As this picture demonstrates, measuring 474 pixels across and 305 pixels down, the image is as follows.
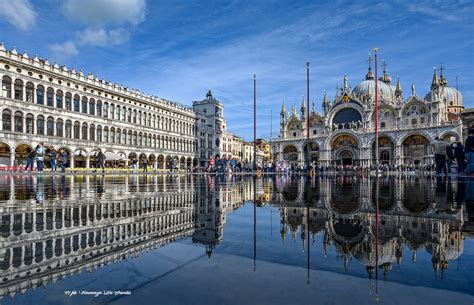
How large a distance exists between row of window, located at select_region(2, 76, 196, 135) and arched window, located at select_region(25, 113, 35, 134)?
165 centimetres

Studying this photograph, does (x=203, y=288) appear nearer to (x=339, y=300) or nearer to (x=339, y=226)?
(x=339, y=300)

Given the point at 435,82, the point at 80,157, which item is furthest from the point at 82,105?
the point at 435,82

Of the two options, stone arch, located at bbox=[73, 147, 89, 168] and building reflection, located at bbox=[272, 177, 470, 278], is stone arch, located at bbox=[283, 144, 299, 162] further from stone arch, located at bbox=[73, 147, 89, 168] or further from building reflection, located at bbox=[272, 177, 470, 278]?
building reflection, located at bbox=[272, 177, 470, 278]

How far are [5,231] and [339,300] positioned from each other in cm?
272

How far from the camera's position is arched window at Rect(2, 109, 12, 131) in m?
32.2

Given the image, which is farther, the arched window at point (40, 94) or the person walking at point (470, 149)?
the arched window at point (40, 94)

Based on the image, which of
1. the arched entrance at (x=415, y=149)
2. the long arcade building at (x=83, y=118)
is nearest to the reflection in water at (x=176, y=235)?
the long arcade building at (x=83, y=118)

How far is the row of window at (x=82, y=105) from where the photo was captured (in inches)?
1324

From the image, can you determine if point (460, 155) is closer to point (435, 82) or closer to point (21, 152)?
point (21, 152)

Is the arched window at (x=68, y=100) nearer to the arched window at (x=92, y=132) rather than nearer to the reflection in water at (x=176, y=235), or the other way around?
the arched window at (x=92, y=132)

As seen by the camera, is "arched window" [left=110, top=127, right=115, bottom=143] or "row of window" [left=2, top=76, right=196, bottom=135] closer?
"row of window" [left=2, top=76, right=196, bottom=135]

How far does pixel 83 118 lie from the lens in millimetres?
40875

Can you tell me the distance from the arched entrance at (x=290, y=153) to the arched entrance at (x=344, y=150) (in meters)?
8.59

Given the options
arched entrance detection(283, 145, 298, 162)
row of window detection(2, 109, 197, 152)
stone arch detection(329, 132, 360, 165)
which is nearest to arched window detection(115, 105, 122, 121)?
row of window detection(2, 109, 197, 152)
